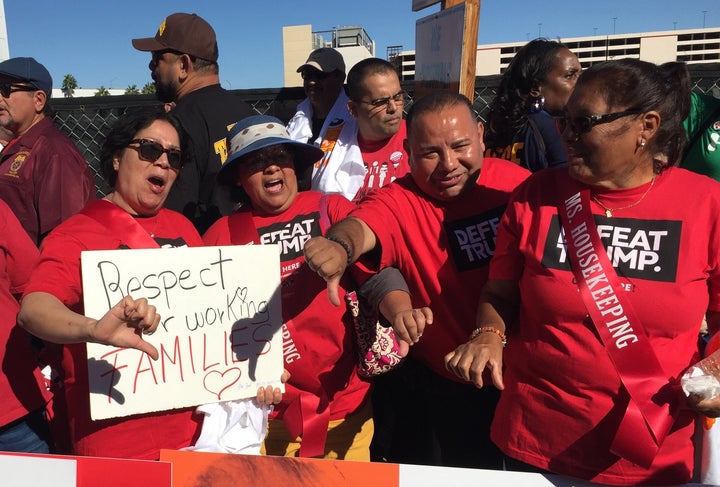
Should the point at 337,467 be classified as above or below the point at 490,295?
below

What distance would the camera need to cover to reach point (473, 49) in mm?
2842

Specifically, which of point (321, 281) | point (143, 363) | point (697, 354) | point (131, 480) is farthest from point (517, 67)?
point (131, 480)

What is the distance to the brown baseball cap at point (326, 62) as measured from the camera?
4.03 m

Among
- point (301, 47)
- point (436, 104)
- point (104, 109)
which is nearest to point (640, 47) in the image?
point (301, 47)

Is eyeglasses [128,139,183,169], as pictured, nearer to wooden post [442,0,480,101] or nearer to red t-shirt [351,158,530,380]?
red t-shirt [351,158,530,380]

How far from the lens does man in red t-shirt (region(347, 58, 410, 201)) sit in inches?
127

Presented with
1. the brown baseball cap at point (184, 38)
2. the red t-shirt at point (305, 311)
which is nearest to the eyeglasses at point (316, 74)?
the brown baseball cap at point (184, 38)

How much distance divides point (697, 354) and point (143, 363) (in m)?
1.55

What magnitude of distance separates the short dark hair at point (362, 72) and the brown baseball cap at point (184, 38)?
A: 77cm

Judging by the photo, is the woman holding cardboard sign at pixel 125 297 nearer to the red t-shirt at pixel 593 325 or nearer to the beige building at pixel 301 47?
the red t-shirt at pixel 593 325

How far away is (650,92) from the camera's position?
5.09 feet

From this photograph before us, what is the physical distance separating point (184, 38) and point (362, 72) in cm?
98

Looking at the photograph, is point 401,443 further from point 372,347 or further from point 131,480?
point 131,480

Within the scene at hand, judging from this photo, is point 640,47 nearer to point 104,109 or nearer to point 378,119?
point 104,109
